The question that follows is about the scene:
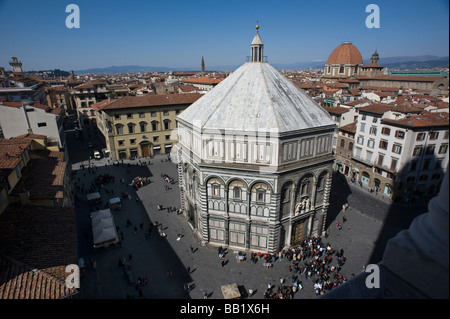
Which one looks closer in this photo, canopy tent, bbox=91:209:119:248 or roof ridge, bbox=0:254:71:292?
roof ridge, bbox=0:254:71:292

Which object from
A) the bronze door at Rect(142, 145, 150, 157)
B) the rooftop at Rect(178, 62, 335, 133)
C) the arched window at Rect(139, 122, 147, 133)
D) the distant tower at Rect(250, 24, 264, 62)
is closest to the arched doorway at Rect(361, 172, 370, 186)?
the rooftop at Rect(178, 62, 335, 133)

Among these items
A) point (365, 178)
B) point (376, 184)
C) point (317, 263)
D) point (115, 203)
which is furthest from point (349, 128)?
point (115, 203)

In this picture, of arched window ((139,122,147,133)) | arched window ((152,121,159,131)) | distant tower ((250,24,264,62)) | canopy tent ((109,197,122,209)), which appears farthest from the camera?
arched window ((152,121,159,131))

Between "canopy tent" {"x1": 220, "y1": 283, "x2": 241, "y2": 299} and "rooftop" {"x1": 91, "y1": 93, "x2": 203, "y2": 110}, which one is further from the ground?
"rooftop" {"x1": 91, "y1": 93, "x2": 203, "y2": 110}

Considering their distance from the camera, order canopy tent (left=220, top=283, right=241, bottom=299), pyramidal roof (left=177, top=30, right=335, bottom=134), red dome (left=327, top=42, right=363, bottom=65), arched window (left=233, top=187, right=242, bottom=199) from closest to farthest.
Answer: canopy tent (left=220, top=283, right=241, bottom=299) < pyramidal roof (left=177, top=30, right=335, bottom=134) < arched window (left=233, top=187, right=242, bottom=199) < red dome (left=327, top=42, right=363, bottom=65)

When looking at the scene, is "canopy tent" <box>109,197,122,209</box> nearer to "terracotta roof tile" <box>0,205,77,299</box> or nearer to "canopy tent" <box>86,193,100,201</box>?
"canopy tent" <box>86,193,100,201</box>

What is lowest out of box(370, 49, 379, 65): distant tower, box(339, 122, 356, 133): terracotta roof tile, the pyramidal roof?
box(339, 122, 356, 133): terracotta roof tile

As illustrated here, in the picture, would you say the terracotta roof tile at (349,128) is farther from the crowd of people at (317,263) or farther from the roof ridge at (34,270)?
the roof ridge at (34,270)
